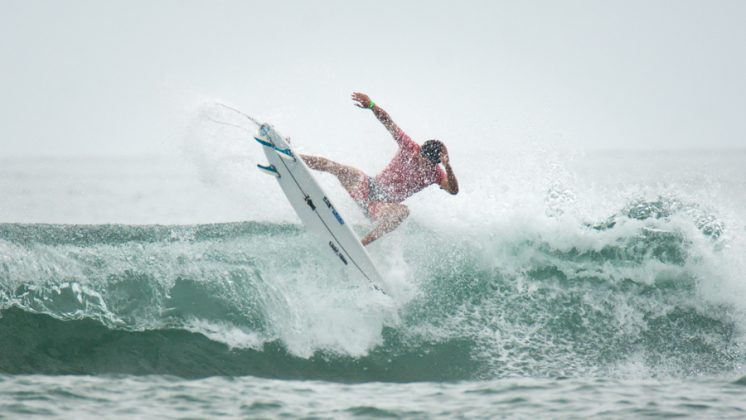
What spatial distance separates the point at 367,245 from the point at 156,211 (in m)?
13.8

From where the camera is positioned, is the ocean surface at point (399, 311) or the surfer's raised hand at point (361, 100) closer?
the ocean surface at point (399, 311)

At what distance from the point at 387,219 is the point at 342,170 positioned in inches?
30.6

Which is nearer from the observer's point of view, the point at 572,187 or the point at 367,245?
the point at 367,245

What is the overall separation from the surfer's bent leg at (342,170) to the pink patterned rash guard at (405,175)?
204 mm

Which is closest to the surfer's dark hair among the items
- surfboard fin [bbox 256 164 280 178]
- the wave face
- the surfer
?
the surfer

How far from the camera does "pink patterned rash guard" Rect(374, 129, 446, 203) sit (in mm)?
9508

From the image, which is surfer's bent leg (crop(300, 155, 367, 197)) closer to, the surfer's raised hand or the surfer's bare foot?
the surfer's bare foot

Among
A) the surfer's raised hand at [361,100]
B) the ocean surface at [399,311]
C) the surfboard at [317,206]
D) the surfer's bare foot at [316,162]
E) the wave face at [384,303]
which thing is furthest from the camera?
the surfer's bare foot at [316,162]

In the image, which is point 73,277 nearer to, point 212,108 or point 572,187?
point 212,108

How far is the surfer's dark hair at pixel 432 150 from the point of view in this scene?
9.36 m

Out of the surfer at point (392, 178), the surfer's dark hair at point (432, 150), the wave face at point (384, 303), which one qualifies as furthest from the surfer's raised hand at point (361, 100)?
the wave face at point (384, 303)

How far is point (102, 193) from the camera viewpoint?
2917 centimetres

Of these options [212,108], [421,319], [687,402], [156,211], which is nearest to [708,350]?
[687,402]

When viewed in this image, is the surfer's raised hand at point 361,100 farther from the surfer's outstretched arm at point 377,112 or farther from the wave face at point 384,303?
the wave face at point 384,303
